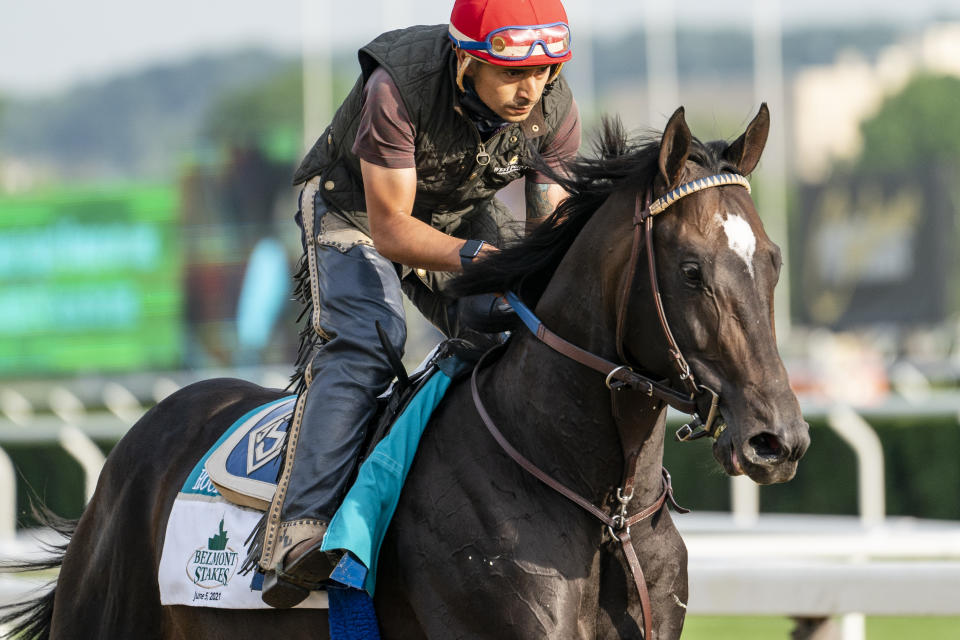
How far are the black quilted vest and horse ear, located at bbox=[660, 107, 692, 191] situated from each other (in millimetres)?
530

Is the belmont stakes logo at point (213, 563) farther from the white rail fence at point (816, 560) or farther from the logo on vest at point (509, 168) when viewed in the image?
the white rail fence at point (816, 560)

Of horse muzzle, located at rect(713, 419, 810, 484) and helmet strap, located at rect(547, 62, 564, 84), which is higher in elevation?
helmet strap, located at rect(547, 62, 564, 84)

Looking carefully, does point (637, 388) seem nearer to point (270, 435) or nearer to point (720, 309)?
point (720, 309)

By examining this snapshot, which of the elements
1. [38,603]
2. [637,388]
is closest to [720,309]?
[637,388]

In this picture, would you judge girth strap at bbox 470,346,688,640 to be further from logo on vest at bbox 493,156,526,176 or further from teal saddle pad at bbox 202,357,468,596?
logo on vest at bbox 493,156,526,176

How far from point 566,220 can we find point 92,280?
17817 mm

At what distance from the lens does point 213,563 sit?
4.21m

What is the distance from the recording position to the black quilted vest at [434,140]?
12.8 ft

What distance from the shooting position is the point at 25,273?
20766 millimetres

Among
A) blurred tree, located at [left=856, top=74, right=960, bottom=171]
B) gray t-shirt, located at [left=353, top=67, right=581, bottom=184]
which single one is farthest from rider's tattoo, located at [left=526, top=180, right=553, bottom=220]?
blurred tree, located at [left=856, top=74, right=960, bottom=171]

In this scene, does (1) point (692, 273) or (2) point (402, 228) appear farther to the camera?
(2) point (402, 228)

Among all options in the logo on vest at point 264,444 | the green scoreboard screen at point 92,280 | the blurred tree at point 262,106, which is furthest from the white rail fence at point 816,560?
the blurred tree at point 262,106

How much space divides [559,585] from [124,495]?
196cm

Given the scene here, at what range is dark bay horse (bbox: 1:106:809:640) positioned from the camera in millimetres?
3146
